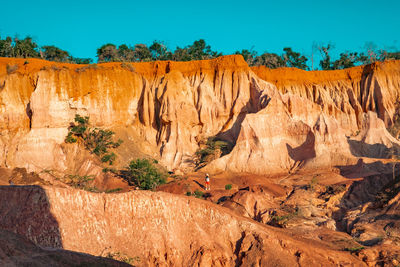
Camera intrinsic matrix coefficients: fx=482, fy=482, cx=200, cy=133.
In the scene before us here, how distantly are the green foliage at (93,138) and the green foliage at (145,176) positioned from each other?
4.43m

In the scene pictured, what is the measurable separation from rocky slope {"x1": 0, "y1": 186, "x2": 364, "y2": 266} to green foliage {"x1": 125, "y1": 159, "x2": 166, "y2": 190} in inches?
599

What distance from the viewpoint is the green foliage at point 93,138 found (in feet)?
125

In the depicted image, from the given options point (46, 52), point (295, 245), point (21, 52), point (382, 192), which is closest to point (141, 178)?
point (382, 192)

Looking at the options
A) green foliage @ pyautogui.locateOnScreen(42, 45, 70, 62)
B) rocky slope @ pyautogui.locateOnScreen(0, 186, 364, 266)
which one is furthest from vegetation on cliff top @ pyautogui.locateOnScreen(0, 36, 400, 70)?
rocky slope @ pyautogui.locateOnScreen(0, 186, 364, 266)

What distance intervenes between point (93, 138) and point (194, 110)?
9.22 m

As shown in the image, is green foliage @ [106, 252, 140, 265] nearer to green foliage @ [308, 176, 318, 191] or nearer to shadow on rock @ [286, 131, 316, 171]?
green foliage @ [308, 176, 318, 191]

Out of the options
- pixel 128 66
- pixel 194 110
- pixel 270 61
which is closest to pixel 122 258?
pixel 194 110

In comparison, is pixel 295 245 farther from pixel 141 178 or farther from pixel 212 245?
pixel 141 178

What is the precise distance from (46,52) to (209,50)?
2148cm

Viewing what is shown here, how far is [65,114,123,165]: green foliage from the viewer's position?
3816 cm

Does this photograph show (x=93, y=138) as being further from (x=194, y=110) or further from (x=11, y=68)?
(x=11, y=68)

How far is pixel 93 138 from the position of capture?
3878 centimetres

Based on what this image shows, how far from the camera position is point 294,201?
27.6 meters

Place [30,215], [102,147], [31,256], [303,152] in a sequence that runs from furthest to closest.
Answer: [102,147] → [303,152] → [30,215] → [31,256]
